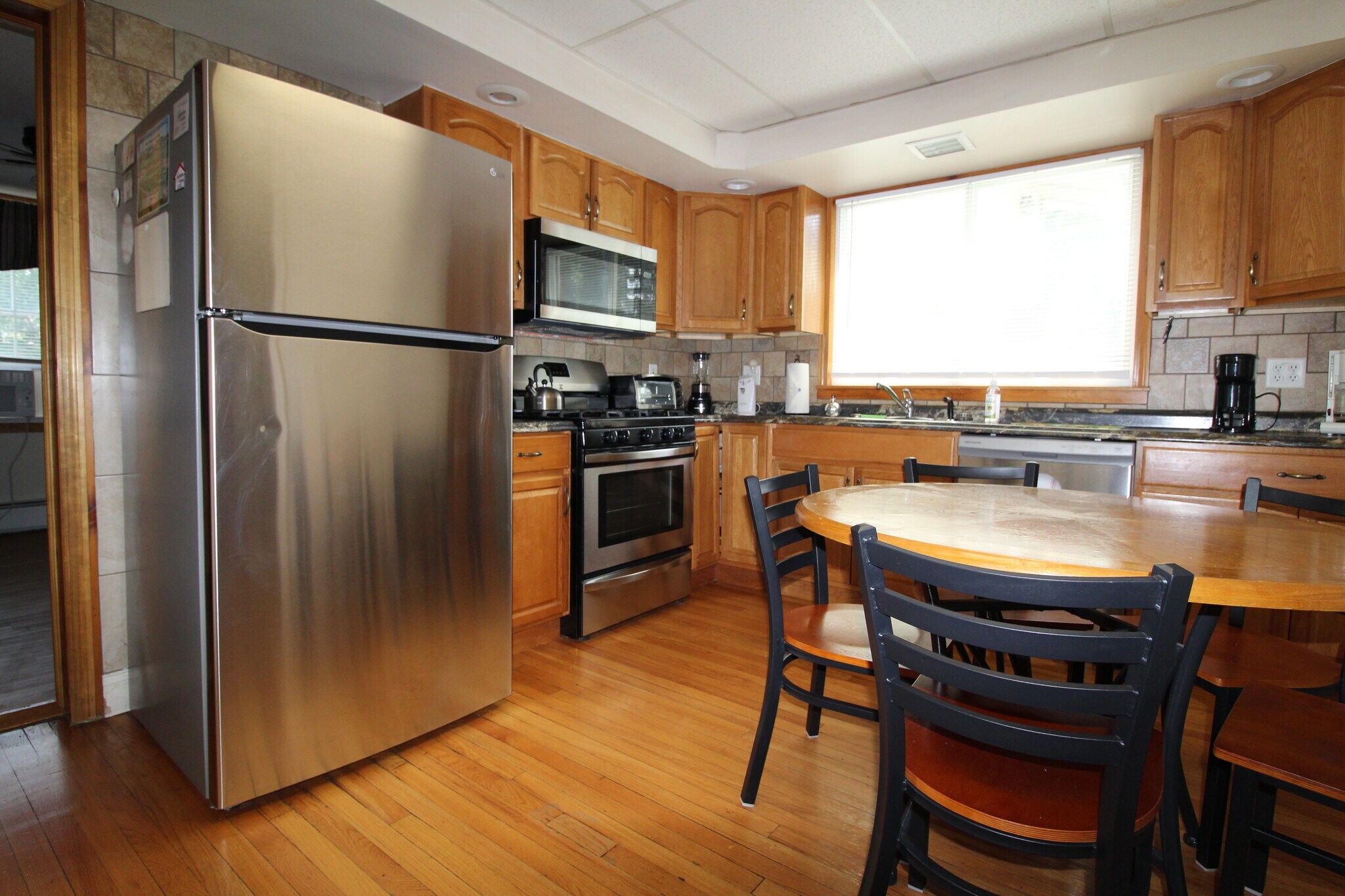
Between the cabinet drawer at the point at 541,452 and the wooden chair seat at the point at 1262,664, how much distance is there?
210cm

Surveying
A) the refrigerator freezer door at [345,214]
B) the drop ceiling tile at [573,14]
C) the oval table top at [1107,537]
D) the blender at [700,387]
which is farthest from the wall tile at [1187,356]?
the refrigerator freezer door at [345,214]

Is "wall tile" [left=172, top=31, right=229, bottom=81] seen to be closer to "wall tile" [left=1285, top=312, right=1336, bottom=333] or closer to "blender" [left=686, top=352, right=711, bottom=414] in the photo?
"blender" [left=686, top=352, right=711, bottom=414]

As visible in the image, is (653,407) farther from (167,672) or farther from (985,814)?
(985,814)

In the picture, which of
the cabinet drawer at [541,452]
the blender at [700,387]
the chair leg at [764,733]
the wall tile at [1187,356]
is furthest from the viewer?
the blender at [700,387]

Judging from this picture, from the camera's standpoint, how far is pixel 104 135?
6.69ft

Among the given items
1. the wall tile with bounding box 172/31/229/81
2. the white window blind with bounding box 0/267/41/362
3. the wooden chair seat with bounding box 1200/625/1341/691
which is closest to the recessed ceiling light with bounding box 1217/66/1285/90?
the wooden chair seat with bounding box 1200/625/1341/691

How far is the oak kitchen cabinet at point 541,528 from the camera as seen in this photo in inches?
102

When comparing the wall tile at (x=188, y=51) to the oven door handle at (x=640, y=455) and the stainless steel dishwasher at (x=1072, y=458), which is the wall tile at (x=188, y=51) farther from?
the stainless steel dishwasher at (x=1072, y=458)

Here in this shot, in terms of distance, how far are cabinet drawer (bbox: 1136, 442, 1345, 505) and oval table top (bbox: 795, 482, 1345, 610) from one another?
3.32ft

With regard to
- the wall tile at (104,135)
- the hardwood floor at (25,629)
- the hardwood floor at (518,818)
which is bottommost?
the hardwood floor at (518,818)

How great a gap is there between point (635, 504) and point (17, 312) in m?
4.87

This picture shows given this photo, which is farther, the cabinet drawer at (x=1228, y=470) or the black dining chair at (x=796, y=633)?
the cabinet drawer at (x=1228, y=470)

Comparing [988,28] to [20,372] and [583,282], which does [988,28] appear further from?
[20,372]

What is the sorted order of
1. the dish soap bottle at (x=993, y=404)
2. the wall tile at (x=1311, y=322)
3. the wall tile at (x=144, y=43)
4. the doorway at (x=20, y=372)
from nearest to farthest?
1. the wall tile at (x=144, y=43)
2. the wall tile at (x=1311, y=322)
3. the dish soap bottle at (x=993, y=404)
4. the doorway at (x=20, y=372)
